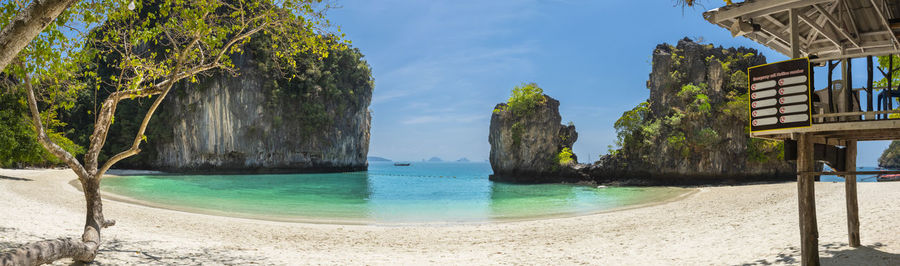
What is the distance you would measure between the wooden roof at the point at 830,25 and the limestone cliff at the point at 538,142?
28.7m

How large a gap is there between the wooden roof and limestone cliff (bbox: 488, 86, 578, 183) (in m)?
28.7

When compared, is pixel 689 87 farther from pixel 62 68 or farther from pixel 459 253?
pixel 62 68

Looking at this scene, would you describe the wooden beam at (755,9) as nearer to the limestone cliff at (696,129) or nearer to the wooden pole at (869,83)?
the wooden pole at (869,83)

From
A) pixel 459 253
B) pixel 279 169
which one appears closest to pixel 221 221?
pixel 459 253

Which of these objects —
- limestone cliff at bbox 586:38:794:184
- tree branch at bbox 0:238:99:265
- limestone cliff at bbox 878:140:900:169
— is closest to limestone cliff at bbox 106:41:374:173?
limestone cliff at bbox 586:38:794:184

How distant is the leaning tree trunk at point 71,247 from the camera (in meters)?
4.34

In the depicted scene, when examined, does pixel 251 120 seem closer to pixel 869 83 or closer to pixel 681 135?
pixel 681 135

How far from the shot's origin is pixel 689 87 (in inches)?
1184

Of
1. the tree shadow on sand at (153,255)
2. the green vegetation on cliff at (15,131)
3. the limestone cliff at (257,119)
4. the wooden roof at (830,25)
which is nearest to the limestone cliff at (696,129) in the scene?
the wooden roof at (830,25)

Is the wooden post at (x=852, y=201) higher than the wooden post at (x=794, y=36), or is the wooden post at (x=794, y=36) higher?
the wooden post at (x=794, y=36)

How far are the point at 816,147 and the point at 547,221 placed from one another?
7.35 metres

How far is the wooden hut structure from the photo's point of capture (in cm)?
535

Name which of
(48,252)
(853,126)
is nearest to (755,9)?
(853,126)

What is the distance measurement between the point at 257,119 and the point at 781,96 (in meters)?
51.4
